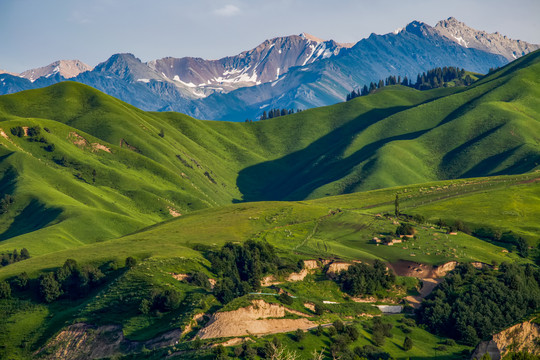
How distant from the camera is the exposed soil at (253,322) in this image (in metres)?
95.1

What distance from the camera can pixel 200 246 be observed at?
148250 millimetres

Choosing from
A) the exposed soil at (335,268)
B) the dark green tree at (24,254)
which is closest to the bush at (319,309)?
the exposed soil at (335,268)

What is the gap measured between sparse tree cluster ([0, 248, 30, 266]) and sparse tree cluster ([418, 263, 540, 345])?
10670 centimetres

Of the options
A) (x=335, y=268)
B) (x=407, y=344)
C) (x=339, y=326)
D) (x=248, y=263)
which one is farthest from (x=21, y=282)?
(x=407, y=344)

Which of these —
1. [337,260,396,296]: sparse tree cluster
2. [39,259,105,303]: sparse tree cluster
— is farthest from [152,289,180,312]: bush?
[337,260,396,296]: sparse tree cluster

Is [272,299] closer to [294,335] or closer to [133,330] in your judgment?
[294,335]

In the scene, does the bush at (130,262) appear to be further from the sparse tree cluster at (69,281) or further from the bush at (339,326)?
the bush at (339,326)

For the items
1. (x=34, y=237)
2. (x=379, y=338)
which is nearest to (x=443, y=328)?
(x=379, y=338)

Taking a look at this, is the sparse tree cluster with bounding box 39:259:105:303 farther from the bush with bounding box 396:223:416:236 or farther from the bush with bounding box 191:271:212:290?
the bush with bounding box 396:223:416:236

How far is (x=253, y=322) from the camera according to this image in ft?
320

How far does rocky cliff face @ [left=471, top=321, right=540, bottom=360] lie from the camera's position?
3221 inches

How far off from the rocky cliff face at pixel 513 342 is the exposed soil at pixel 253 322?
27.7 metres

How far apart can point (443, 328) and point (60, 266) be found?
76011 mm

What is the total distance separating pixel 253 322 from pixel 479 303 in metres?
45.0
